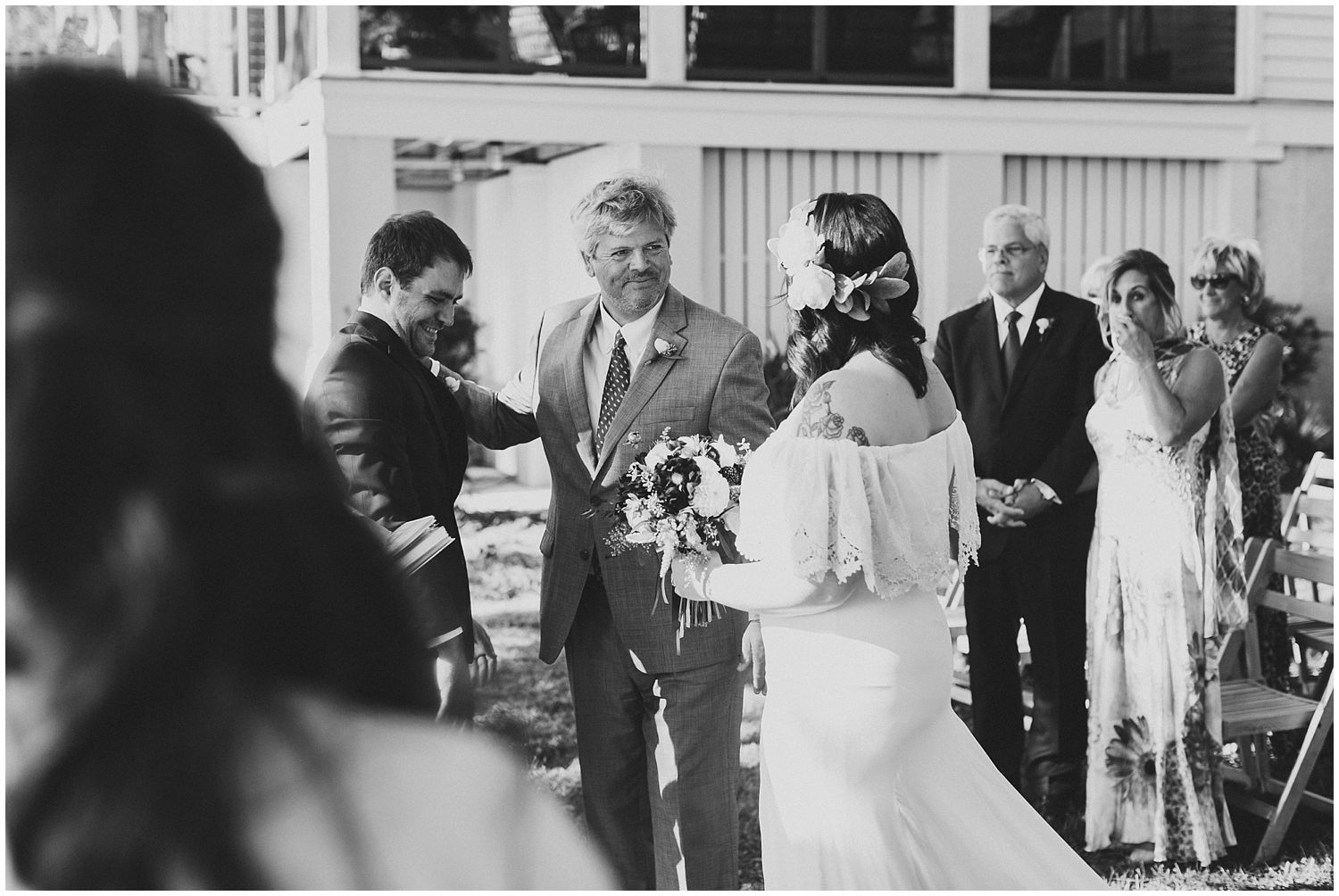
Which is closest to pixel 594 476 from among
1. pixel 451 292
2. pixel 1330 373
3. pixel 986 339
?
pixel 451 292

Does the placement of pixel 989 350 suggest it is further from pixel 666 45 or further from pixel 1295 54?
pixel 1295 54

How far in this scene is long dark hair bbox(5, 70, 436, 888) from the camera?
0.96 meters

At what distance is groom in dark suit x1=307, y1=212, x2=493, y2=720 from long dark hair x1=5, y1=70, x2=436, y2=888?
2.39m

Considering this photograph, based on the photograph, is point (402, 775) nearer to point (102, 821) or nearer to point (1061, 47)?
point (102, 821)

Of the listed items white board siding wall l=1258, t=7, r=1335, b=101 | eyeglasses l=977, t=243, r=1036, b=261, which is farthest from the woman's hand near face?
white board siding wall l=1258, t=7, r=1335, b=101

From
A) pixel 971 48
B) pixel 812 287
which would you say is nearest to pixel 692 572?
pixel 812 287

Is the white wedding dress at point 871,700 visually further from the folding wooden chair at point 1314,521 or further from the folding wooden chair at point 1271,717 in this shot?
the folding wooden chair at point 1314,521

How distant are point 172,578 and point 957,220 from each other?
43.3ft

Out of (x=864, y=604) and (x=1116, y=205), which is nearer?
(x=864, y=604)

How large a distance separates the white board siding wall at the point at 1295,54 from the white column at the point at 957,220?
2.93 m

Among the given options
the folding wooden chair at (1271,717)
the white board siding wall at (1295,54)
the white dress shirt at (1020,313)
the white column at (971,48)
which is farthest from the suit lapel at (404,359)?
the white board siding wall at (1295,54)

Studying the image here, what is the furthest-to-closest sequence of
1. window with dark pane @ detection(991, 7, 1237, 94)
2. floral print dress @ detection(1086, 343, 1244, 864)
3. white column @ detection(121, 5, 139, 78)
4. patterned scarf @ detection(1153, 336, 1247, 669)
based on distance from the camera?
window with dark pane @ detection(991, 7, 1237, 94) < white column @ detection(121, 5, 139, 78) < patterned scarf @ detection(1153, 336, 1247, 669) < floral print dress @ detection(1086, 343, 1244, 864)

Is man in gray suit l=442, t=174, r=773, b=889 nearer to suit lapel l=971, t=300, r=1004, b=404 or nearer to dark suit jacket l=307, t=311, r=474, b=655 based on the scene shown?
dark suit jacket l=307, t=311, r=474, b=655

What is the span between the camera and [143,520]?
0.95 m
